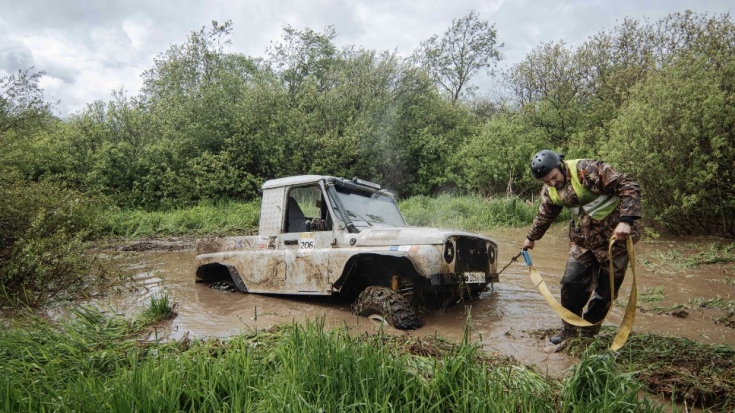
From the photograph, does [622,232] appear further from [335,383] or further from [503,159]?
[503,159]

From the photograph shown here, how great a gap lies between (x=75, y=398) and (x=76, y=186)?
19.9m

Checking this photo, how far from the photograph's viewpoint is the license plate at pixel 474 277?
4984 millimetres

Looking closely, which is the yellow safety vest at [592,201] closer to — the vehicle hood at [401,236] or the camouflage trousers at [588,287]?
the camouflage trousers at [588,287]

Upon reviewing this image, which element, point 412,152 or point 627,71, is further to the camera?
point 412,152

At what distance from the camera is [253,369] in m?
3.01

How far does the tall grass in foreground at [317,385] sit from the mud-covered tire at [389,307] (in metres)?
1.37

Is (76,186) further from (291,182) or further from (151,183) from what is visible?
(291,182)

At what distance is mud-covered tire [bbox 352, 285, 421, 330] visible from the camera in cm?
464

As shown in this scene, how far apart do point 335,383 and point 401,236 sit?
2433 mm

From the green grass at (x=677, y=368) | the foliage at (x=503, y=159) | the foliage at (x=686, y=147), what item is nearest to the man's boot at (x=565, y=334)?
the green grass at (x=677, y=368)

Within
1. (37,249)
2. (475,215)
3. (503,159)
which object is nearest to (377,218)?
(37,249)

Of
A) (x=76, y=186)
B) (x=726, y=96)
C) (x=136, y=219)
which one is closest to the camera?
(x=726, y=96)

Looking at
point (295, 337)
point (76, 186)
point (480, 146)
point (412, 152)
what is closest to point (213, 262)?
point (295, 337)

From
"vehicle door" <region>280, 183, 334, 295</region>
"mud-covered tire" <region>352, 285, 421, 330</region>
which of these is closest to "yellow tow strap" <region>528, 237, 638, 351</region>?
"mud-covered tire" <region>352, 285, 421, 330</region>
